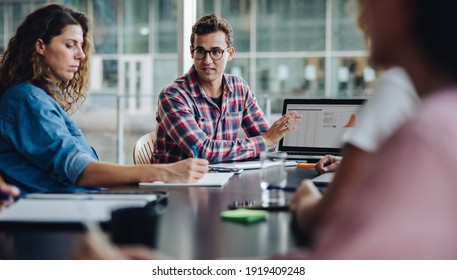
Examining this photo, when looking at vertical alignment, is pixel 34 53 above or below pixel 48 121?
above

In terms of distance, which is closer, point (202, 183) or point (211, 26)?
point (202, 183)

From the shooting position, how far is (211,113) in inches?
108

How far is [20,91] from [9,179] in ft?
0.88

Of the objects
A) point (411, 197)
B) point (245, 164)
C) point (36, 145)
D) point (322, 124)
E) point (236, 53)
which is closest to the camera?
point (411, 197)

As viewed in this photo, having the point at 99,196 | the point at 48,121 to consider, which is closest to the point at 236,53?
the point at 48,121

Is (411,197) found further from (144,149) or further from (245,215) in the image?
(144,149)

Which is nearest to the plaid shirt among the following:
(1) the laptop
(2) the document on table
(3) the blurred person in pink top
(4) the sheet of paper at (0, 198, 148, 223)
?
(1) the laptop

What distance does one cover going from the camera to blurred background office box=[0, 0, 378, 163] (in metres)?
9.65

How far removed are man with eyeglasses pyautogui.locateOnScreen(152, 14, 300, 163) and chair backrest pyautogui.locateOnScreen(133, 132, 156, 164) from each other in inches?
2.6

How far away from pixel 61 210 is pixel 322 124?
159 centimetres

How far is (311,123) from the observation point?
2617 millimetres

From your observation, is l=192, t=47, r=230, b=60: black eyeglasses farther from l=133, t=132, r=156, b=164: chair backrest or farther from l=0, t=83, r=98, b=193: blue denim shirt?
l=0, t=83, r=98, b=193: blue denim shirt
